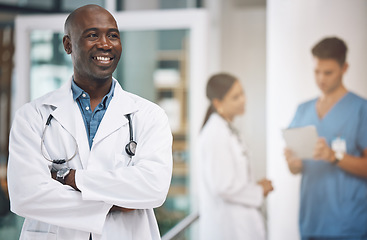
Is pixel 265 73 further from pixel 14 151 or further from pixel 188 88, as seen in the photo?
pixel 14 151

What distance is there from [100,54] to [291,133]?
7.29 ft

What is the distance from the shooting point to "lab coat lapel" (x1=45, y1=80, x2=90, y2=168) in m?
1.10

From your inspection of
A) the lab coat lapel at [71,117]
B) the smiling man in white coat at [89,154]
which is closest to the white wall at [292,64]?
the smiling man in white coat at [89,154]

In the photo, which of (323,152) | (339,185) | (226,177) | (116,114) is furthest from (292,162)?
(116,114)

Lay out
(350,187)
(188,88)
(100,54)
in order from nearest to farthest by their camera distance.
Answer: (100,54) → (350,187) → (188,88)

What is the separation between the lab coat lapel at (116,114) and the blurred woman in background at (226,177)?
1.91 m

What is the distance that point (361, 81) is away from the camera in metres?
2.98

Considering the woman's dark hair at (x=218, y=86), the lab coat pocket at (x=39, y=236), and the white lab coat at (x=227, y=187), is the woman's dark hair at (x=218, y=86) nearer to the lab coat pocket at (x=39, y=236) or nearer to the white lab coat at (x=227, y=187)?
the white lab coat at (x=227, y=187)

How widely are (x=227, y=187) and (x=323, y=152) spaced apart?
2.10 feet

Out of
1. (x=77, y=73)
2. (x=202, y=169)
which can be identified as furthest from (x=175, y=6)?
(x=77, y=73)

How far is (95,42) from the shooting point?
1051 millimetres

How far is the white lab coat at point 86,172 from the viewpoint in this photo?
42.1 inches

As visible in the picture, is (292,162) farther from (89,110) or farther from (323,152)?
(89,110)

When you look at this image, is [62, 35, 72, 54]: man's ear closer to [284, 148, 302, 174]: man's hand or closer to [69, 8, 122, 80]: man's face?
[69, 8, 122, 80]: man's face
